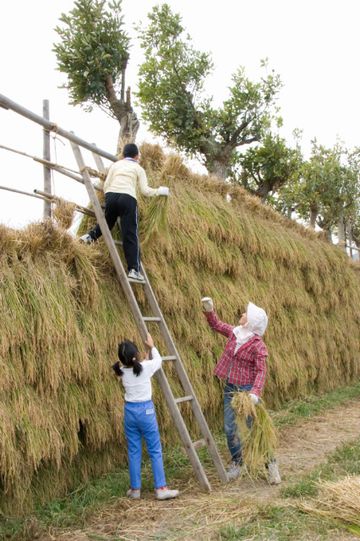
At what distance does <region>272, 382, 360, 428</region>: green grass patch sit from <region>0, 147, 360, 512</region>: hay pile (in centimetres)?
18

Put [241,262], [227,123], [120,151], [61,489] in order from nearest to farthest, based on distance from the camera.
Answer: [61,489] < [120,151] < [241,262] < [227,123]

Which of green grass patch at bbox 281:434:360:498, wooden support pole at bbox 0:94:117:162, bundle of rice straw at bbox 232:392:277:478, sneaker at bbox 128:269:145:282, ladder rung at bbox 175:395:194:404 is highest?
wooden support pole at bbox 0:94:117:162

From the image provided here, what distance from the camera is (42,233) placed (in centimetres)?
429

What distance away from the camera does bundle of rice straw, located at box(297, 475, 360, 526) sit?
3.26 metres

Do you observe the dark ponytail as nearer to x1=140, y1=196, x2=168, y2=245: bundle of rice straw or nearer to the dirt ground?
the dirt ground

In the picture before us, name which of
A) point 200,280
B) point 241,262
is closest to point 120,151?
→ point 200,280

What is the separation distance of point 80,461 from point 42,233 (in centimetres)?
171

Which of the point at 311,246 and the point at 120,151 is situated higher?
the point at 120,151

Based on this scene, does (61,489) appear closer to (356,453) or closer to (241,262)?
(356,453)

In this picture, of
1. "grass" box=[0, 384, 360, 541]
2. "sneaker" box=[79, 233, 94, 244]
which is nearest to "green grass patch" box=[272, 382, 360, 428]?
"grass" box=[0, 384, 360, 541]

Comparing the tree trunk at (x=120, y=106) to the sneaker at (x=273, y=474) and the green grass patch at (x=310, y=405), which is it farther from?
the sneaker at (x=273, y=474)

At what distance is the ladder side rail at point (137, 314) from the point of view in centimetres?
425

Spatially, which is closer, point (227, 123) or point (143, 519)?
point (143, 519)

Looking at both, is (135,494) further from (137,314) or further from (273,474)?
(137,314)
